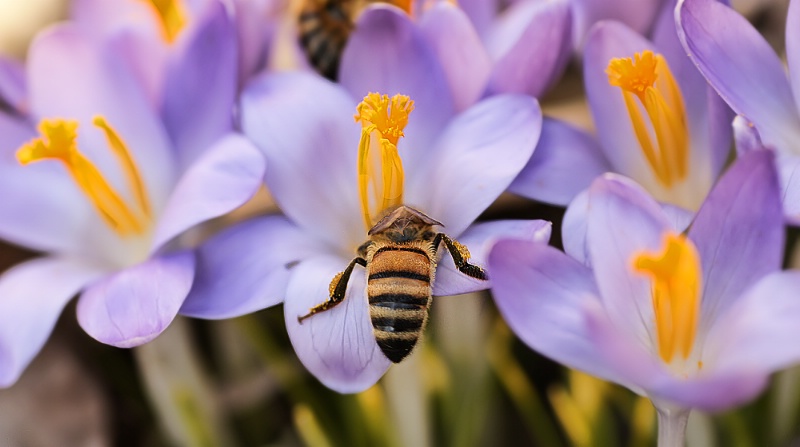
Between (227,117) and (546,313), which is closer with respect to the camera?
(546,313)

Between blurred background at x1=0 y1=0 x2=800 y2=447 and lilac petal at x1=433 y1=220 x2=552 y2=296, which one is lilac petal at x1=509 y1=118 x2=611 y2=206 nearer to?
lilac petal at x1=433 y1=220 x2=552 y2=296

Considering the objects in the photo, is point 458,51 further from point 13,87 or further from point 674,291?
point 13,87

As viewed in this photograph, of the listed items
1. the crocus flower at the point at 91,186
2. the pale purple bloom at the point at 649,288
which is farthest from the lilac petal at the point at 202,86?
the pale purple bloom at the point at 649,288

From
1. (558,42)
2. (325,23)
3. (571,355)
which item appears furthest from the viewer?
(325,23)

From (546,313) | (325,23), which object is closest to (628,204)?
(546,313)

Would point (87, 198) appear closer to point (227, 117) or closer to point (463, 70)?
point (227, 117)

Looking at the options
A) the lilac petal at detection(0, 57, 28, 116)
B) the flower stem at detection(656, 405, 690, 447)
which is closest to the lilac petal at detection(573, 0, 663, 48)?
the flower stem at detection(656, 405, 690, 447)

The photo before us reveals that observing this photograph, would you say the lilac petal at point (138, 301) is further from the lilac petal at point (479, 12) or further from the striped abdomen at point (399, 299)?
the lilac petal at point (479, 12)
